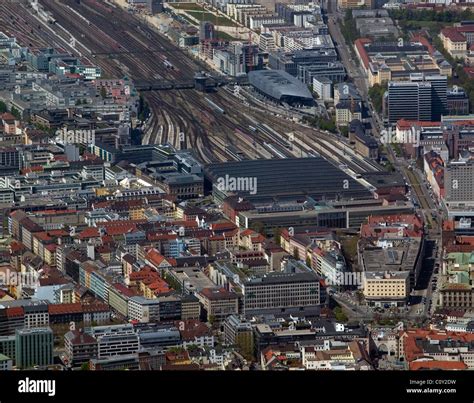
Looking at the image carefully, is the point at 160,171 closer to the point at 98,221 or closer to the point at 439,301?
the point at 98,221

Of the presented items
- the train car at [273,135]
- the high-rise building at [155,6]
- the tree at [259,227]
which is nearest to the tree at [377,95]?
the train car at [273,135]

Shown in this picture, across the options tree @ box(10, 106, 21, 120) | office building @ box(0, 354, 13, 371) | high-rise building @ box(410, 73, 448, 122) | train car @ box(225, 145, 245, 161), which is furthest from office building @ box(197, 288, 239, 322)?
high-rise building @ box(410, 73, 448, 122)

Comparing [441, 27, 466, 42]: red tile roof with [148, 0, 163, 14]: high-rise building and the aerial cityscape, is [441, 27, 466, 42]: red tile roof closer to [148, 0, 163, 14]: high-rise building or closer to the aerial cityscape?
the aerial cityscape

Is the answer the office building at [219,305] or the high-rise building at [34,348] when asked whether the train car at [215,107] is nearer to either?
the office building at [219,305]

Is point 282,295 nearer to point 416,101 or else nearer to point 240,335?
point 240,335

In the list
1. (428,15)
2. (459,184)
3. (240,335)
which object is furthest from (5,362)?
(428,15)

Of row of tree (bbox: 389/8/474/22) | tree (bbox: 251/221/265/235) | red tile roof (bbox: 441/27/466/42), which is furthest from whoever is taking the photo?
row of tree (bbox: 389/8/474/22)
